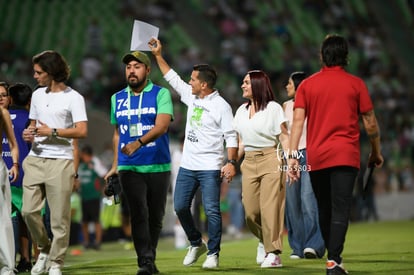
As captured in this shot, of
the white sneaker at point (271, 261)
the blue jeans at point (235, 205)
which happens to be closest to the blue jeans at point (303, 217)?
the white sneaker at point (271, 261)

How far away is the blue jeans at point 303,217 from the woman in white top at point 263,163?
4.60 feet

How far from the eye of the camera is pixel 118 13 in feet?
110

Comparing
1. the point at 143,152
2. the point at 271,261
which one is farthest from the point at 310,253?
the point at 143,152

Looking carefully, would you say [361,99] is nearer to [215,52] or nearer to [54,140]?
[54,140]

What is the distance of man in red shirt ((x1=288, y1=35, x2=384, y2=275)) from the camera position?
8.90 m

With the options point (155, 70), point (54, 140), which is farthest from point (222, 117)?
point (155, 70)

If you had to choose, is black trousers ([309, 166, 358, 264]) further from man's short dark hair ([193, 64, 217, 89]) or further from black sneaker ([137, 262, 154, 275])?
man's short dark hair ([193, 64, 217, 89])

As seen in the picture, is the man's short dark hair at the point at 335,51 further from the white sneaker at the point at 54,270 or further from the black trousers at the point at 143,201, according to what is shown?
the white sneaker at the point at 54,270

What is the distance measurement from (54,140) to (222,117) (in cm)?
200

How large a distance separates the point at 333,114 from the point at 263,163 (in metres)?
1.96

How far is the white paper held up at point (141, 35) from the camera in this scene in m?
10.5

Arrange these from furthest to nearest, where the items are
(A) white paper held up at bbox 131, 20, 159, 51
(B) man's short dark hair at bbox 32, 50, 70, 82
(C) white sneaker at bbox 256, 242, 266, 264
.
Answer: (C) white sneaker at bbox 256, 242, 266, 264 < (A) white paper held up at bbox 131, 20, 159, 51 < (B) man's short dark hair at bbox 32, 50, 70, 82

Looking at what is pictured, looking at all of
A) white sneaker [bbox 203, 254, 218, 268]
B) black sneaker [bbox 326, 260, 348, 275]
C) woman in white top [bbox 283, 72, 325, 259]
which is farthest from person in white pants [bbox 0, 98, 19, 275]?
woman in white top [bbox 283, 72, 325, 259]

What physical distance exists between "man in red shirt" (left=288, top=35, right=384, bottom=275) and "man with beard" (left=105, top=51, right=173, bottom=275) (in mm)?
1358
